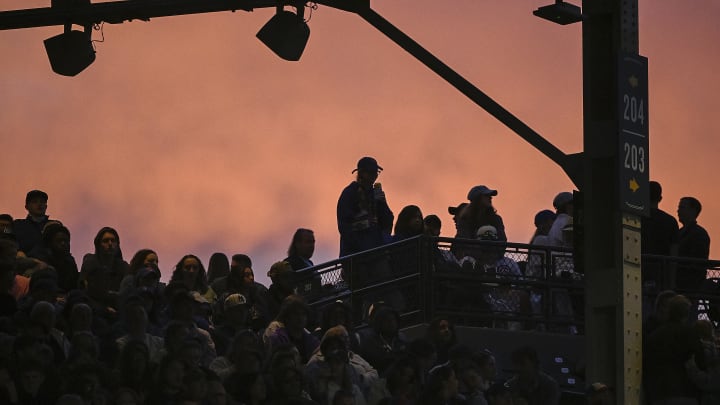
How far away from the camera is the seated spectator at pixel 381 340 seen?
73.5 ft

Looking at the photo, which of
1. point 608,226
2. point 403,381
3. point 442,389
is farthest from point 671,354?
point 403,381

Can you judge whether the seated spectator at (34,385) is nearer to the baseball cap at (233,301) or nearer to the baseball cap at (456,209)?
the baseball cap at (233,301)

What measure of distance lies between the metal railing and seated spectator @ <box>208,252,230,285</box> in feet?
4.80

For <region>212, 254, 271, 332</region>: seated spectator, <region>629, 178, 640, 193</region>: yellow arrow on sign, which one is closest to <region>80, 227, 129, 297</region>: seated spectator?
<region>212, 254, 271, 332</region>: seated spectator

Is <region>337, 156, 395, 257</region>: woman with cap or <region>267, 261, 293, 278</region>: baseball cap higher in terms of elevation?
<region>337, 156, 395, 257</region>: woman with cap

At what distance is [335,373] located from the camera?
2117 cm

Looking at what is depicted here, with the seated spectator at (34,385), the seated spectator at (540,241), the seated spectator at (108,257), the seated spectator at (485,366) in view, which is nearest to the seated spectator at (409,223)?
the seated spectator at (540,241)

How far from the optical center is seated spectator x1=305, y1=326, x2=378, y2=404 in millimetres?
21047

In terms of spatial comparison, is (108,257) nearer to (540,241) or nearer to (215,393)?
(215,393)

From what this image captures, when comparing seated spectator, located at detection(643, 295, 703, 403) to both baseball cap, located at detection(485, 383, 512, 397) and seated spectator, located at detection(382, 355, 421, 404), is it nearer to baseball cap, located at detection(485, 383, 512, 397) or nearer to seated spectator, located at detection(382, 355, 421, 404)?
baseball cap, located at detection(485, 383, 512, 397)

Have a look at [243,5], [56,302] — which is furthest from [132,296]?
[243,5]

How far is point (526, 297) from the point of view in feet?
84.9

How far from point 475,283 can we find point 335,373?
458cm

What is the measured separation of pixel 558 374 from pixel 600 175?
4670 millimetres
